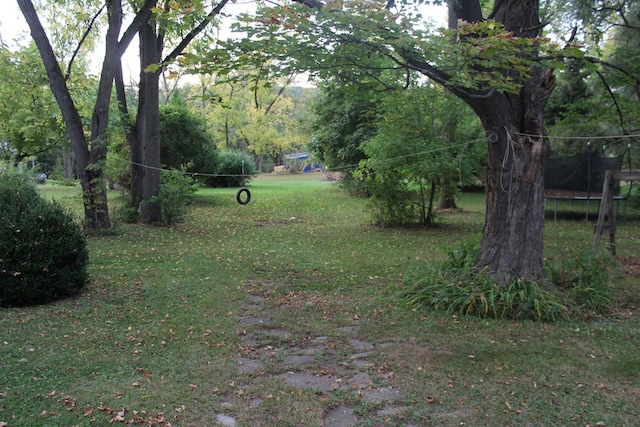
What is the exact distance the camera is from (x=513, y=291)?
531 centimetres

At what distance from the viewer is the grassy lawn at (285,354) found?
313cm

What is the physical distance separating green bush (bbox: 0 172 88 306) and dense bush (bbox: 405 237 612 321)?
3.78 meters

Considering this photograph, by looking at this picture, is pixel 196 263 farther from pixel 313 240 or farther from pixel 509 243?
pixel 509 243

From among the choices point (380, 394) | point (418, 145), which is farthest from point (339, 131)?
point (380, 394)

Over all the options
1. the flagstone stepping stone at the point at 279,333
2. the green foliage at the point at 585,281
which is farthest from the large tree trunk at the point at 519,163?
the flagstone stepping stone at the point at 279,333

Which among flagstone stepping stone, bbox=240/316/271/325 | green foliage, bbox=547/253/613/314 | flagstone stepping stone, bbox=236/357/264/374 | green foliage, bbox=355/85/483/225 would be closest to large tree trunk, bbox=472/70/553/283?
green foliage, bbox=547/253/613/314

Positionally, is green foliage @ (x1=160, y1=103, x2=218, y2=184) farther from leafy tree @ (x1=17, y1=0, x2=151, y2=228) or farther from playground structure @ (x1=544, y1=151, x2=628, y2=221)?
playground structure @ (x1=544, y1=151, x2=628, y2=221)

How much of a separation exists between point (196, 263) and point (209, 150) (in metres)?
11.3

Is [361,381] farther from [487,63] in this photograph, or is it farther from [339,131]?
[339,131]

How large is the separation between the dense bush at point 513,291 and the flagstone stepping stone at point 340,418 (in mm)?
2386

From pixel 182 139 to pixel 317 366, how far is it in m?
14.9

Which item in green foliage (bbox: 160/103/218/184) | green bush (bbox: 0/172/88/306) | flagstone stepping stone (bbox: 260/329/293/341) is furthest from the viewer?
green foliage (bbox: 160/103/218/184)

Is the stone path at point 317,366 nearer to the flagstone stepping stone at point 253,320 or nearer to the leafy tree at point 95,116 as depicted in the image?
the flagstone stepping stone at point 253,320

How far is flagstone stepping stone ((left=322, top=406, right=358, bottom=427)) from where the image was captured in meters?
3.03
